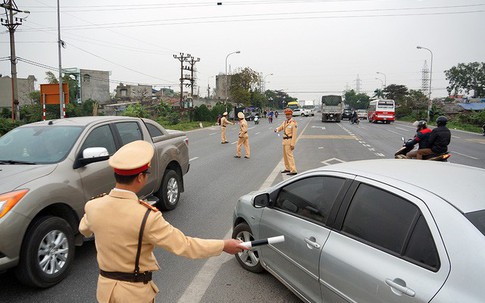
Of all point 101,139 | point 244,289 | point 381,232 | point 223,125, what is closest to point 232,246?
Result: point 381,232

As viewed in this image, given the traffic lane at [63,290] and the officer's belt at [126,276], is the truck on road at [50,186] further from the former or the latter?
the officer's belt at [126,276]

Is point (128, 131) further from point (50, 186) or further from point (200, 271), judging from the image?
point (200, 271)

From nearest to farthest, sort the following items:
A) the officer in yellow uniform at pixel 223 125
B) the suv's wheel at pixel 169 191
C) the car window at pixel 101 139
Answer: the car window at pixel 101 139 → the suv's wheel at pixel 169 191 → the officer in yellow uniform at pixel 223 125

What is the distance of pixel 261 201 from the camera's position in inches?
139

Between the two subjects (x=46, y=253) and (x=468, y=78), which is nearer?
(x=46, y=253)

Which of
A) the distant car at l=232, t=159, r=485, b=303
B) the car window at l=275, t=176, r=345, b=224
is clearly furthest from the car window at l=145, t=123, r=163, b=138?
the car window at l=275, t=176, r=345, b=224

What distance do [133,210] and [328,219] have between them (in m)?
1.61

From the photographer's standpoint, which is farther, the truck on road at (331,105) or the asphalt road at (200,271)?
the truck on road at (331,105)

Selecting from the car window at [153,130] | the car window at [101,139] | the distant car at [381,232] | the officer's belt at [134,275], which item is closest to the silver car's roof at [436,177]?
the distant car at [381,232]

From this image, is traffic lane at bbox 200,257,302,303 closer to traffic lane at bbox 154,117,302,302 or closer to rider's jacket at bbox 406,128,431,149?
traffic lane at bbox 154,117,302,302

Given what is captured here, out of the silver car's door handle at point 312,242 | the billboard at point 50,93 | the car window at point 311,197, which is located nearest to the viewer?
the silver car's door handle at point 312,242

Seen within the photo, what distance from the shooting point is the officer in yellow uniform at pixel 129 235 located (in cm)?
188

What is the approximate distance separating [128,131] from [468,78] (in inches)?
4639

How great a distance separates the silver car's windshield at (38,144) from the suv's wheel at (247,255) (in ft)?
7.66
